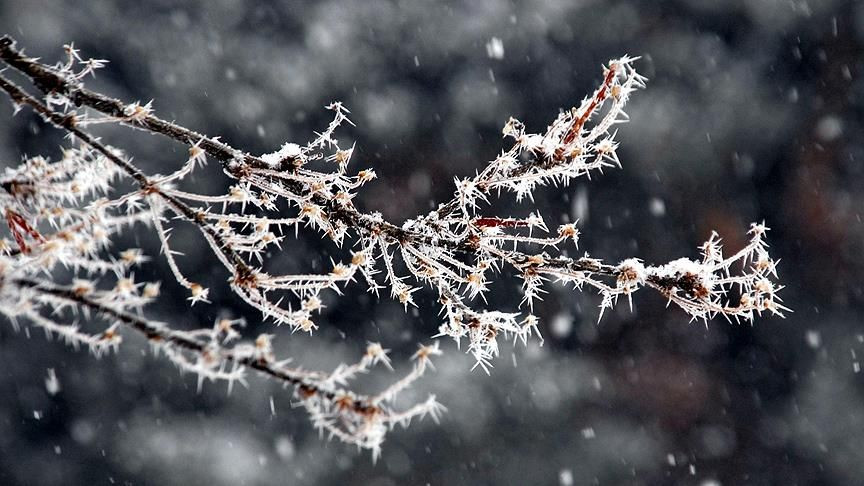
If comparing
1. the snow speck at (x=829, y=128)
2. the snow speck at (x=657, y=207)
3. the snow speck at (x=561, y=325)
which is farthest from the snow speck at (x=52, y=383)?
the snow speck at (x=829, y=128)

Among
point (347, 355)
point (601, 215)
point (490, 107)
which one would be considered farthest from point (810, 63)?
point (347, 355)

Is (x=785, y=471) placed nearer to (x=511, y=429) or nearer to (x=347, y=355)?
(x=511, y=429)

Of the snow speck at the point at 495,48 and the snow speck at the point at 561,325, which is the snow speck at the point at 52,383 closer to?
the snow speck at the point at 561,325

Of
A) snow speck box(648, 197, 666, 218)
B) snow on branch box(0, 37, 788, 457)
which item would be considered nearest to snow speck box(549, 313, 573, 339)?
snow speck box(648, 197, 666, 218)

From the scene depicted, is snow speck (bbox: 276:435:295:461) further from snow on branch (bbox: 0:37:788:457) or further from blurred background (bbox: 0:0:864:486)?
snow on branch (bbox: 0:37:788:457)

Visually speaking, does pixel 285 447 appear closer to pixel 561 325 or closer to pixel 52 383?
pixel 52 383
